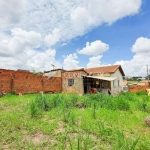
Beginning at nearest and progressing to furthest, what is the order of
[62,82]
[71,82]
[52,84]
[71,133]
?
[71,133]
[52,84]
[71,82]
[62,82]

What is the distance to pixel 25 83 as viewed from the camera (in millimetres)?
16609

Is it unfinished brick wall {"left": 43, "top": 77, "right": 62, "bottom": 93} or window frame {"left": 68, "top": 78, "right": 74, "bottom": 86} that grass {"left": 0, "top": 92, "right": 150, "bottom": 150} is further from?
window frame {"left": 68, "top": 78, "right": 74, "bottom": 86}

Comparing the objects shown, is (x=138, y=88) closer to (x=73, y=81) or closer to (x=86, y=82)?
(x=86, y=82)

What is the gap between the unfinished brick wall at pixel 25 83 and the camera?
48.0 ft

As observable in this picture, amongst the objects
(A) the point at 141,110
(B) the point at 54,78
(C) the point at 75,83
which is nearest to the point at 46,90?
(B) the point at 54,78

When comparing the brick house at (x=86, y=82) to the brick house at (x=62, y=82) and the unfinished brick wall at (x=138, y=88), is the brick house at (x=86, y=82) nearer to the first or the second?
the brick house at (x=62, y=82)

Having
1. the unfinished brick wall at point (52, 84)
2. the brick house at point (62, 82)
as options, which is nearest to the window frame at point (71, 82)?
the brick house at point (62, 82)

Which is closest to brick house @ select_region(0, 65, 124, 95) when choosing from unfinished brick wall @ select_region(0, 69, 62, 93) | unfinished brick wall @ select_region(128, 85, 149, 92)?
unfinished brick wall @ select_region(0, 69, 62, 93)

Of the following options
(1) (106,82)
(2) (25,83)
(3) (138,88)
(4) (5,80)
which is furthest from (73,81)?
(3) (138,88)

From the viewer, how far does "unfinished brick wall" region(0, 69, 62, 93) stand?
14633 mm

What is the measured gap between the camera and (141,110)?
32.2ft

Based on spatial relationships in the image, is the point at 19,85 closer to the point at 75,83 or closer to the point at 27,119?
the point at 75,83

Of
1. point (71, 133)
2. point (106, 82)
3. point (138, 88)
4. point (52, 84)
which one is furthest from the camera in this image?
point (138, 88)

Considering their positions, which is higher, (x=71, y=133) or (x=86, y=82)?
(x=86, y=82)
